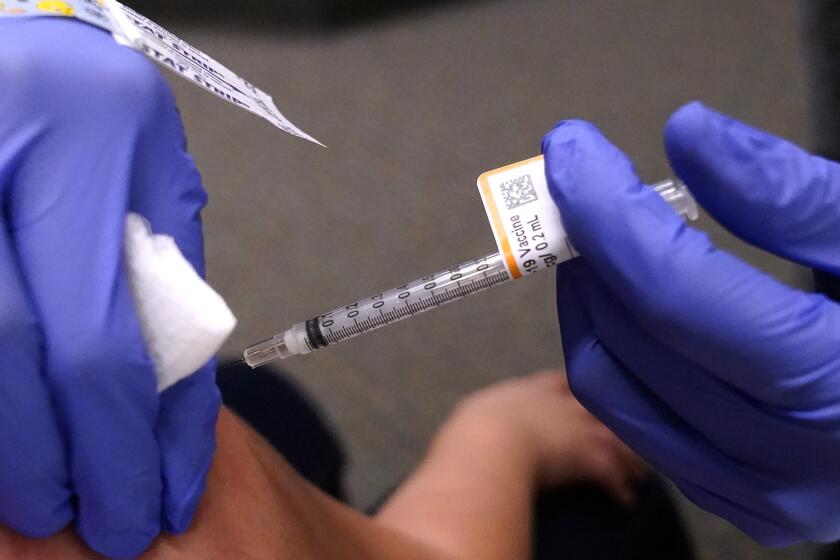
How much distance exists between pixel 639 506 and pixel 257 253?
769 mm

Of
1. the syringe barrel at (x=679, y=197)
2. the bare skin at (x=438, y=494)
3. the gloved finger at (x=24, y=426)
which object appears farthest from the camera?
the syringe barrel at (x=679, y=197)

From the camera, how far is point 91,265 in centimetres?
50

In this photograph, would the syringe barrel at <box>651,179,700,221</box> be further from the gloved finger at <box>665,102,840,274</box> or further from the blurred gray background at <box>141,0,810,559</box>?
the blurred gray background at <box>141,0,810,559</box>

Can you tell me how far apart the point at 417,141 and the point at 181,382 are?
2.97 feet

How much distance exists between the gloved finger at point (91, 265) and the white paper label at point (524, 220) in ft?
1.02

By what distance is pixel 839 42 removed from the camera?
1256mm

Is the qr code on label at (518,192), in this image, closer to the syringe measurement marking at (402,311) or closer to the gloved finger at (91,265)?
the syringe measurement marking at (402,311)

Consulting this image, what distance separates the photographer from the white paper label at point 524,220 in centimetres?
66

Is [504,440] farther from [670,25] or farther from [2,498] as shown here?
[670,25]

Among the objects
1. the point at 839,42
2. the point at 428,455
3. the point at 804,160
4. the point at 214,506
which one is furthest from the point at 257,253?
the point at 839,42

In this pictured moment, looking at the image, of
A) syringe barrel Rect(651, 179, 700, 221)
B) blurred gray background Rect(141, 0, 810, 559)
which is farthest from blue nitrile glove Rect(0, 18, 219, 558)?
blurred gray background Rect(141, 0, 810, 559)

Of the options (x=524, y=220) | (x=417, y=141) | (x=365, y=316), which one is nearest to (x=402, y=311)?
(x=365, y=316)

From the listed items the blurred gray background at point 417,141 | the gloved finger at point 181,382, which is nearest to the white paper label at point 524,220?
the gloved finger at point 181,382

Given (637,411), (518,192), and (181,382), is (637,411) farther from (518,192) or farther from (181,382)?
(181,382)
